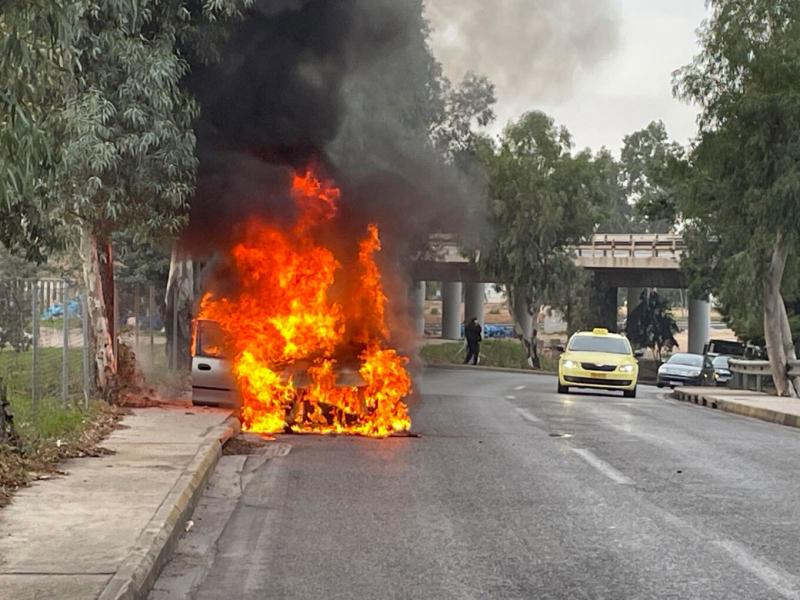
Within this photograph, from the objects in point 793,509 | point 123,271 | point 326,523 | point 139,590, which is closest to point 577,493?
point 793,509

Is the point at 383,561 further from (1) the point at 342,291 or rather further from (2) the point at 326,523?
(1) the point at 342,291

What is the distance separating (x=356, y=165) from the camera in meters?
20.3

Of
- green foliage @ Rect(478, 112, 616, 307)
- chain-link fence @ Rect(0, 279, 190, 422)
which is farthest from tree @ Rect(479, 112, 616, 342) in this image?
chain-link fence @ Rect(0, 279, 190, 422)

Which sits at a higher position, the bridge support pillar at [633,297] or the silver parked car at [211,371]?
the bridge support pillar at [633,297]

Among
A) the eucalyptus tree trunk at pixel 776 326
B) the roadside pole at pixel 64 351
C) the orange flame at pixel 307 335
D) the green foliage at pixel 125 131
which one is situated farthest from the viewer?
the eucalyptus tree trunk at pixel 776 326

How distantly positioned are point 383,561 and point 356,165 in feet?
44.0

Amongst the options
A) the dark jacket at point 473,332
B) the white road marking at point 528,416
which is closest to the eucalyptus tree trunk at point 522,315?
the dark jacket at point 473,332

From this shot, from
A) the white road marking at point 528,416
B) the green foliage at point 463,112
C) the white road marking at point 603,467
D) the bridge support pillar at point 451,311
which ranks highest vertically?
the green foliage at point 463,112

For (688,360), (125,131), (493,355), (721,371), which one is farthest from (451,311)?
(125,131)

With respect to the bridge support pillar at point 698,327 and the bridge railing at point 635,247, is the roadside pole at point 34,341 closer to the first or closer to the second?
the bridge railing at point 635,247

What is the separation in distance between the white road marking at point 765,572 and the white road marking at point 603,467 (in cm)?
323

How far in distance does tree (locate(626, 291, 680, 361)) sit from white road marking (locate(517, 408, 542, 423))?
179 ft

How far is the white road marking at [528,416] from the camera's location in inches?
732

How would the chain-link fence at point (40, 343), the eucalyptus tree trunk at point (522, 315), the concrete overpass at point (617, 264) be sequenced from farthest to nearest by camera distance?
the concrete overpass at point (617, 264), the eucalyptus tree trunk at point (522, 315), the chain-link fence at point (40, 343)
